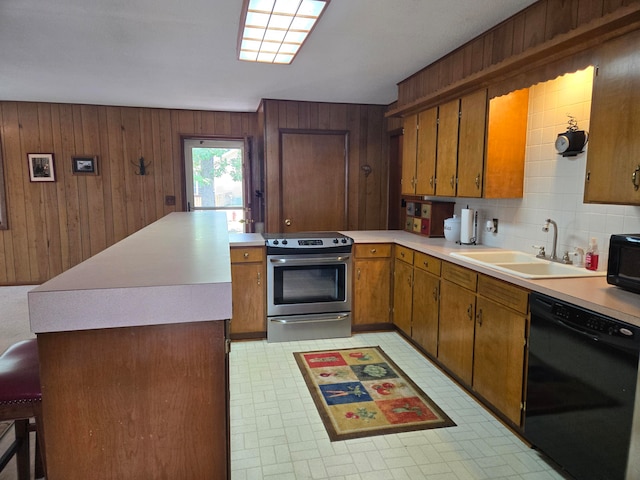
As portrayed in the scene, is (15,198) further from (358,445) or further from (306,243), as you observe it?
(358,445)

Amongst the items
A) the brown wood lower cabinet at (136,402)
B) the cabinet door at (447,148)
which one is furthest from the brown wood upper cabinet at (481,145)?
the brown wood lower cabinet at (136,402)

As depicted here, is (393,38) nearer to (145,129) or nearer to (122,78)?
(122,78)

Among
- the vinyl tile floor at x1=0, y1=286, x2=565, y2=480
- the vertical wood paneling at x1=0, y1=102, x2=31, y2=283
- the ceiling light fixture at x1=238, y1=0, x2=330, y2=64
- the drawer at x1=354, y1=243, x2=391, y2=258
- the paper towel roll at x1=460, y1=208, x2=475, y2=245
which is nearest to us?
the vinyl tile floor at x1=0, y1=286, x2=565, y2=480

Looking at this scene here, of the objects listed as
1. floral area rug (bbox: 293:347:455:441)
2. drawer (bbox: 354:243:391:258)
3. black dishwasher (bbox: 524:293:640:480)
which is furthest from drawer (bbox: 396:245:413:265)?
black dishwasher (bbox: 524:293:640:480)

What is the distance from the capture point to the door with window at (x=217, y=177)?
5.95 metres

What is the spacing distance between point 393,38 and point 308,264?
1.92 meters

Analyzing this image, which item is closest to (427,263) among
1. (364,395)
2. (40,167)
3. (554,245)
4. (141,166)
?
(554,245)

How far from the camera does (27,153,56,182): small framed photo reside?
215 inches

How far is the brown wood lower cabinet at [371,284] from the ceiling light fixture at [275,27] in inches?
70.2

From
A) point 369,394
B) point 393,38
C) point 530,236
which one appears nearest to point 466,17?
point 393,38

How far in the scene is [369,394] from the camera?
2855 mm

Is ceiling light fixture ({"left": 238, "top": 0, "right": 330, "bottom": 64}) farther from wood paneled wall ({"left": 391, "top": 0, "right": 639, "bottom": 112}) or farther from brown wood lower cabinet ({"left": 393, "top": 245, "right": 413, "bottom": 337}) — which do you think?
brown wood lower cabinet ({"left": 393, "top": 245, "right": 413, "bottom": 337})

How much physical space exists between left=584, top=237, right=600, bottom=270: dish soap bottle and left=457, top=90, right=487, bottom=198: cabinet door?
2.69ft

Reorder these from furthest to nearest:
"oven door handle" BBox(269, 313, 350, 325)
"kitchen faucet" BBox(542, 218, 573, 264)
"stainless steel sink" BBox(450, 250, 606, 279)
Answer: "oven door handle" BBox(269, 313, 350, 325)
"kitchen faucet" BBox(542, 218, 573, 264)
"stainless steel sink" BBox(450, 250, 606, 279)
